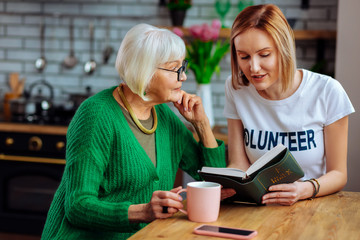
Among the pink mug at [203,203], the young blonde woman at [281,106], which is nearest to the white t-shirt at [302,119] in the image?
the young blonde woman at [281,106]

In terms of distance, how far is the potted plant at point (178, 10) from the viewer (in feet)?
12.1

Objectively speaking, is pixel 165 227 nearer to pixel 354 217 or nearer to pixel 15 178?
pixel 354 217

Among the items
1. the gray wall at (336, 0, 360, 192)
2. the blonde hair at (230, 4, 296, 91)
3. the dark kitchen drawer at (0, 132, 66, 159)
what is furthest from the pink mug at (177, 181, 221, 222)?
the dark kitchen drawer at (0, 132, 66, 159)

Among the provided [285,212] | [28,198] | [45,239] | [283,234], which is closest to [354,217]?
[285,212]

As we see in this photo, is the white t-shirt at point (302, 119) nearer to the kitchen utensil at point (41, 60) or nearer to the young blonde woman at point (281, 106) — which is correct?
the young blonde woman at point (281, 106)

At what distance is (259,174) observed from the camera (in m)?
1.59

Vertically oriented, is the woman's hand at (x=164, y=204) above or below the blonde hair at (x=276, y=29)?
below

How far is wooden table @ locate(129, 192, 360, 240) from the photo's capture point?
1.40m

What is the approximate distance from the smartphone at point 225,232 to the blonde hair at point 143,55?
551 millimetres

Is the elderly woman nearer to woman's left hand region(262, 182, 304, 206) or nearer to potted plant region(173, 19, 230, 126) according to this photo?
woman's left hand region(262, 182, 304, 206)

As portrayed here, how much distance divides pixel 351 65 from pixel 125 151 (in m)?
1.54

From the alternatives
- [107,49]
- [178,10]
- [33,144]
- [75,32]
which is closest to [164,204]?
[33,144]

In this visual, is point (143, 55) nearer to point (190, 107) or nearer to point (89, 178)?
point (190, 107)

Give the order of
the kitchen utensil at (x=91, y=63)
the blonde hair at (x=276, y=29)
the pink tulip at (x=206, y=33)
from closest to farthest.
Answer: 1. the blonde hair at (x=276, y=29)
2. the pink tulip at (x=206, y=33)
3. the kitchen utensil at (x=91, y=63)
